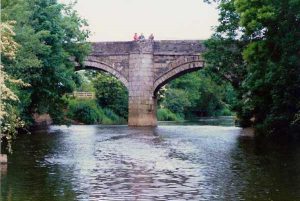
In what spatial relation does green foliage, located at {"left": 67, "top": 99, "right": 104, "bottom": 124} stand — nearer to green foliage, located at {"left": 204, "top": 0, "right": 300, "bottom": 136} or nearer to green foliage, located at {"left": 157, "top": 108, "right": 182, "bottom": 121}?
green foliage, located at {"left": 157, "top": 108, "right": 182, "bottom": 121}

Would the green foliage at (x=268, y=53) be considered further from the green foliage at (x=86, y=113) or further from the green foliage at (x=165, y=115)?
the green foliage at (x=165, y=115)

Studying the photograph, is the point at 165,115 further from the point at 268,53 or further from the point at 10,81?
the point at 10,81

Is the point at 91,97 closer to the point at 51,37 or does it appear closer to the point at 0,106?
the point at 51,37

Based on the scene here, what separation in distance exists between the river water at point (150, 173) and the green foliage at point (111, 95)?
34.1m

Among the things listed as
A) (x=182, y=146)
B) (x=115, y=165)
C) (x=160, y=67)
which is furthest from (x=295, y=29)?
(x=160, y=67)

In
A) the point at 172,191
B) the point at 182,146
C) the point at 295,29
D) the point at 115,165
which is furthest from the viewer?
the point at 182,146

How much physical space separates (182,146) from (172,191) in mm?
12319

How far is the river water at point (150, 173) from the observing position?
460 inches

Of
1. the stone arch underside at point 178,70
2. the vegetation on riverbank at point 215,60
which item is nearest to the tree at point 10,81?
the vegetation on riverbank at point 215,60

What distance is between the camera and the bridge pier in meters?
45.4

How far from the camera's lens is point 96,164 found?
1705 centimetres

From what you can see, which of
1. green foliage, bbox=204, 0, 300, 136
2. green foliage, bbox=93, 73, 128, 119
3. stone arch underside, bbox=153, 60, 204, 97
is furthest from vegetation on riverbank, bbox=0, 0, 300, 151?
green foliage, bbox=93, 73, 128, 119

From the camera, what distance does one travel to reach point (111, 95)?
57906mm

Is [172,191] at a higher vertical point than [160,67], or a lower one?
lower
